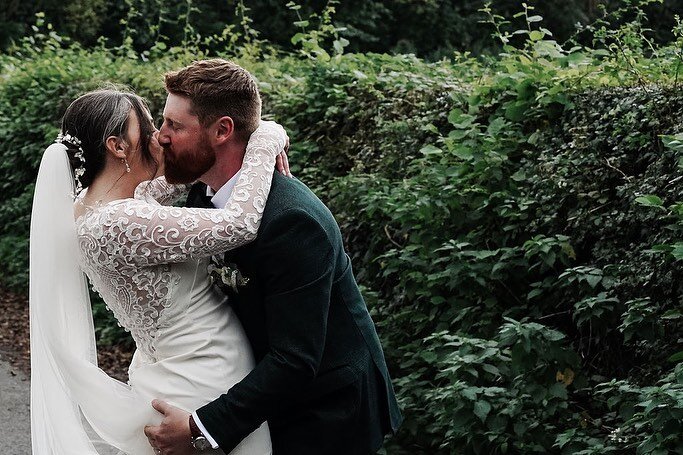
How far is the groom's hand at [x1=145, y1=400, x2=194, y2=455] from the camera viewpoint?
3.18 meters

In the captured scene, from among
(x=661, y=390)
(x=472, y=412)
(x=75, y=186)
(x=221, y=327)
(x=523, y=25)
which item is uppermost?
(x=75, y=186)

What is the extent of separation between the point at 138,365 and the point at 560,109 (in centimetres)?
321

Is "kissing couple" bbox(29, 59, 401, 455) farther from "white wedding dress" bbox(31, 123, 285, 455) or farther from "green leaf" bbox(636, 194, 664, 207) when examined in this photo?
"green leaf" bbox(636, 194, 664, 207)

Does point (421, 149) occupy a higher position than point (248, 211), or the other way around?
point (248, 211)

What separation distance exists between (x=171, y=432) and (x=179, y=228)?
0.62m

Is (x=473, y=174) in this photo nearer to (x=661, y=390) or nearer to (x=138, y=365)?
(x=661, y=390)

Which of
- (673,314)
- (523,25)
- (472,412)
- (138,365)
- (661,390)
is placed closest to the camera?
(138,365)

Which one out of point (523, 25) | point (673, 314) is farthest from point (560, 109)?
point (523, 25)

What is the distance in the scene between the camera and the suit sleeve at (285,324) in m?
3.08

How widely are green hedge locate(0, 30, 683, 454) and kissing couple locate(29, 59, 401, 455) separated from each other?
5.70ft

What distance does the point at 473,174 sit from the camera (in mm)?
5879

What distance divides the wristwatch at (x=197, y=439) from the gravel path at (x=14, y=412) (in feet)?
14.0

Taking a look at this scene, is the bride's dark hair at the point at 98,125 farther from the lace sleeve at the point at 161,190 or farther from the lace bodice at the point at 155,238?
the lace sleeve at the point at 161,190

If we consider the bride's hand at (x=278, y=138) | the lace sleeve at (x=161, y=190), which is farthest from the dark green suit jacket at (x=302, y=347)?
the lace sleeve at (x=161, y=190)
